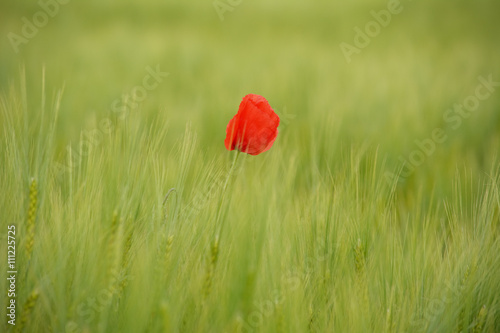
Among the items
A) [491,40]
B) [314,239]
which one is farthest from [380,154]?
[491,40]

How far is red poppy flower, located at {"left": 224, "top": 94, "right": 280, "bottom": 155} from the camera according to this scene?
672mm

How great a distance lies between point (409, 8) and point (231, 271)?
3.13m

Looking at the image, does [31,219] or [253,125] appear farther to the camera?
[253,125]

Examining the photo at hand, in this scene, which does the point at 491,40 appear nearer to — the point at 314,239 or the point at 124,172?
the point at 314,239

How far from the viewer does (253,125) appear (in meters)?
0.68

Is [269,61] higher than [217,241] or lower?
higher

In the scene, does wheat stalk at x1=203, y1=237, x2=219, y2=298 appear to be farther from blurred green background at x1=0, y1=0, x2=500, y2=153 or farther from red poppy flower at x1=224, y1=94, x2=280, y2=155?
blurred green background at x1=0, y1=0, x2=500, y2=153

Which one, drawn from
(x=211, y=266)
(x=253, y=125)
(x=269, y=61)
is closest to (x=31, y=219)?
(x=211, y=266)

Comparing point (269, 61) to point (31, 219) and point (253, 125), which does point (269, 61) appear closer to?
point (253, 125)

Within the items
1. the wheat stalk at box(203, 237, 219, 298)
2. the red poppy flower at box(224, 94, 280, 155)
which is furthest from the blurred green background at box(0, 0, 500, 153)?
the wheat stalk at box(203, 237, 219, 298)

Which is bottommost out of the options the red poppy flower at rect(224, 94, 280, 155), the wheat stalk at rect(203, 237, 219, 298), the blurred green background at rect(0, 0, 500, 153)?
the wheat stalk at rect(203, 237, 219, 298)

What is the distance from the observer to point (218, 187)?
0.64 metres

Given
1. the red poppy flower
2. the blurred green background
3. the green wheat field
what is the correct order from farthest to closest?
the blurred green background → the red poppy flower → the green wheat field

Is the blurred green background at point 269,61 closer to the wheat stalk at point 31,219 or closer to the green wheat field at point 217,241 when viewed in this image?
the green wheat field at point 217,241
